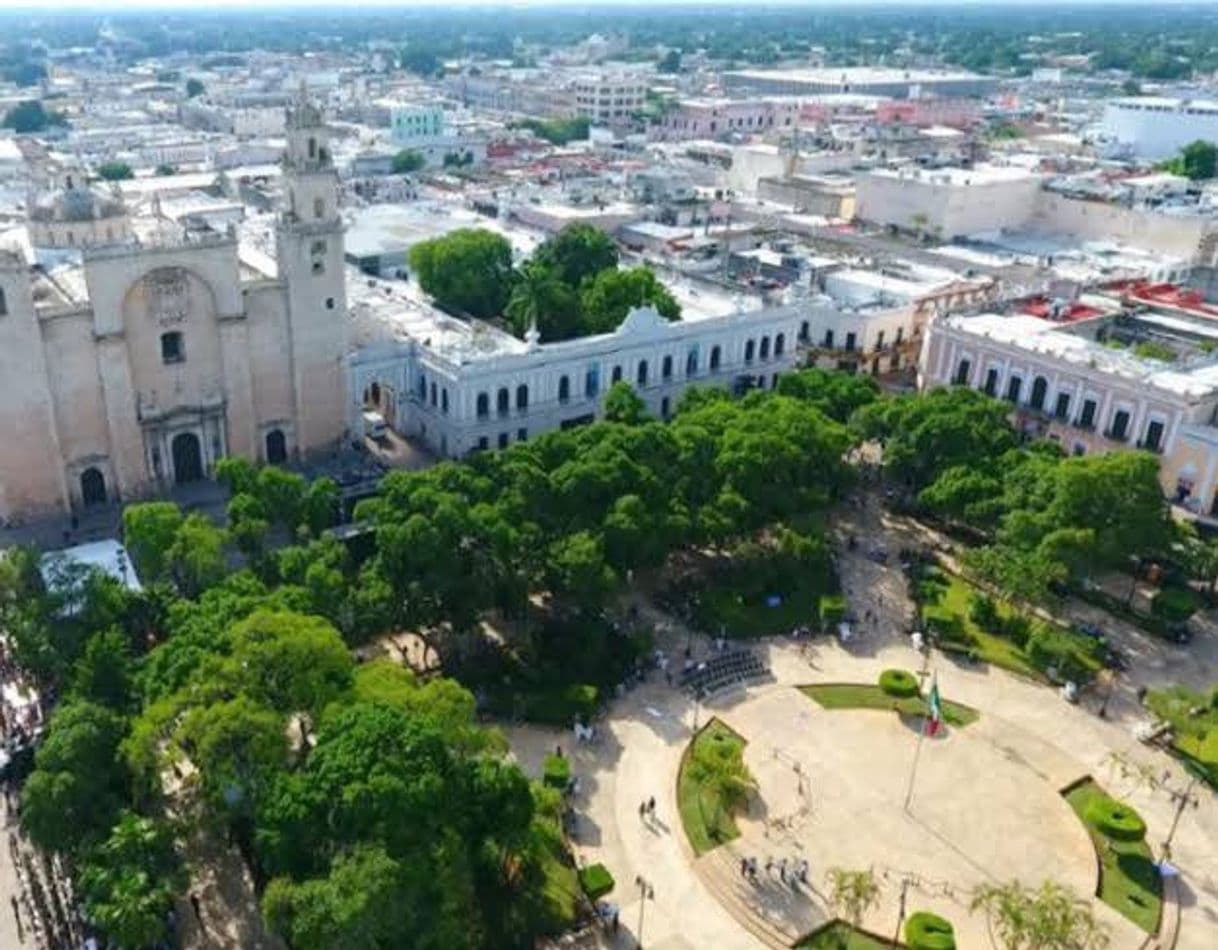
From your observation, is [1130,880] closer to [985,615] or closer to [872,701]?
[872,701]

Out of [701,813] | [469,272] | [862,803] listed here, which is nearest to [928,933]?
[862,803]

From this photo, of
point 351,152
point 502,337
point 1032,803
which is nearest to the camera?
point 1032,803

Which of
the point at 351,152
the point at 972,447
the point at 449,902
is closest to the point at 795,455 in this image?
the point at 972,447

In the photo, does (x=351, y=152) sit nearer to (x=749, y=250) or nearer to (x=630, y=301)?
(x=749, y=250)

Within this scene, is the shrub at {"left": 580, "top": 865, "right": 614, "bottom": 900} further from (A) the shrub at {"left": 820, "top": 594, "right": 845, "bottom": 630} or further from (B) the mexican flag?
(A) the shrub at {"left": 820, "top": 594, "right": 845, "bottom": 630}

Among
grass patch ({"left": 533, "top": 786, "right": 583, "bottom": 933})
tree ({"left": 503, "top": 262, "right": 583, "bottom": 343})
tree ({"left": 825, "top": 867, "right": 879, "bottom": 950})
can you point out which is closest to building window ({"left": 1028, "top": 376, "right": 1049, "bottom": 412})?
tree ({"left": 503, "top": 262, "right": 583, "bottom": 343})

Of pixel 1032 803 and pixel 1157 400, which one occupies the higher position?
pixel 1157 400

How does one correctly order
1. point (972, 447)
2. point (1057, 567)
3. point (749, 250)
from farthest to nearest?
point (749, 250)
point (972, 447)
point (1057, 567)
